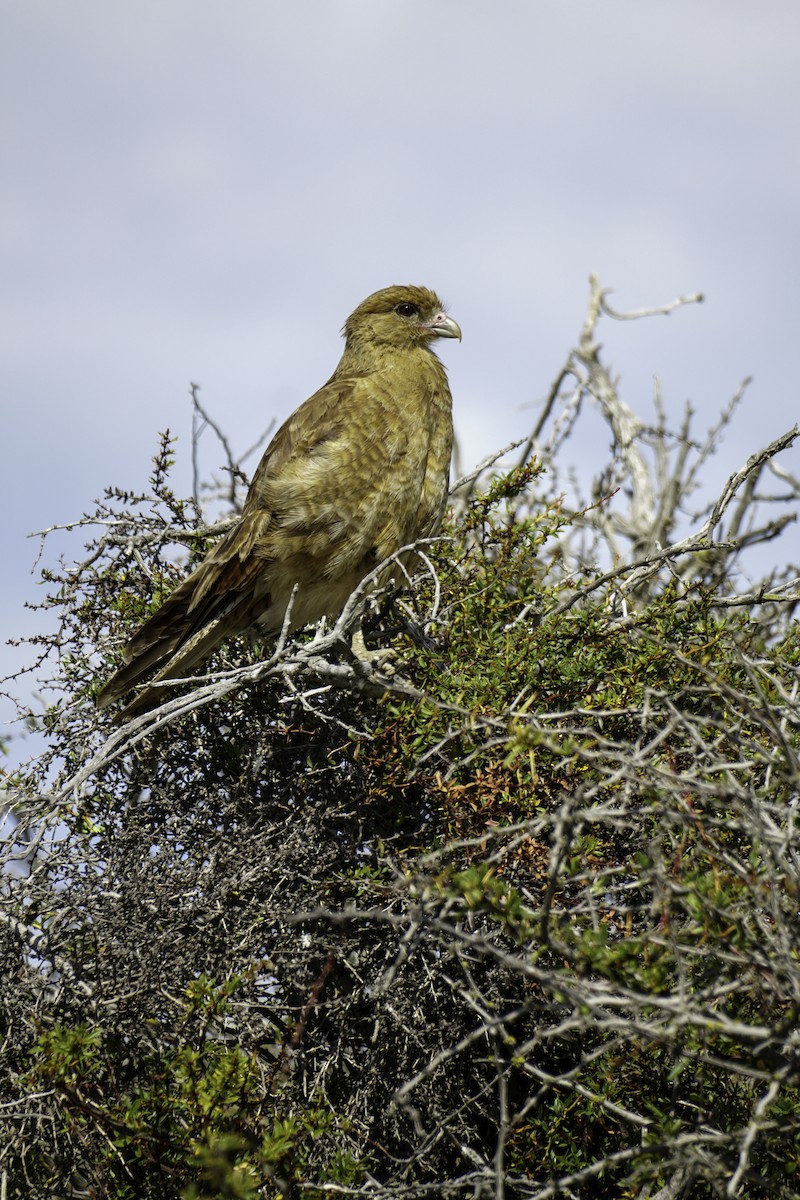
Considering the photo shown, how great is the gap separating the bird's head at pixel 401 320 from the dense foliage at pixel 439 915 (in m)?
1.65

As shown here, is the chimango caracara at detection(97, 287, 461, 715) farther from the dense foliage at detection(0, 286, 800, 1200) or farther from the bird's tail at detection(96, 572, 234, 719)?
the dense foliage at detection(0, 286, 800, 1200)

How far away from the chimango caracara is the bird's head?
53 centimetres

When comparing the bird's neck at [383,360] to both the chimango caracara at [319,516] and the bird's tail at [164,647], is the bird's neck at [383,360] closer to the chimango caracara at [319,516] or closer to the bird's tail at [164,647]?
the chimango caracara at [319,516]

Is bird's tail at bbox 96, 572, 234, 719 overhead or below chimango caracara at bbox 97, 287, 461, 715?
below

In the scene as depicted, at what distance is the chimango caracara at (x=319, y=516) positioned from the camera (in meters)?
4.23

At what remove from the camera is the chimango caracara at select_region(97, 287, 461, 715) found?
13.9 feet

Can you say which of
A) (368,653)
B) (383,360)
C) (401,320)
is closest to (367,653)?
(368,653)

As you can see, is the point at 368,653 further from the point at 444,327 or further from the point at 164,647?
the point at 444,327

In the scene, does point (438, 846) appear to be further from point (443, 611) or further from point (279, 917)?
point (443, 611)

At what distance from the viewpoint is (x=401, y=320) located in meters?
5.46

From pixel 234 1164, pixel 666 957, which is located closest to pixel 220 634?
pixel 234 1164

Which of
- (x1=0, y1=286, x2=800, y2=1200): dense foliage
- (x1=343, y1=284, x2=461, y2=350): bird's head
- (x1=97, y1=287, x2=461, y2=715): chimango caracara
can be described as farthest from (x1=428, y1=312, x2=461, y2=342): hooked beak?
(x1=0, y1=286, x2=800, y2=1200): dense foliage

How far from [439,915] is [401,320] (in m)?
3.71

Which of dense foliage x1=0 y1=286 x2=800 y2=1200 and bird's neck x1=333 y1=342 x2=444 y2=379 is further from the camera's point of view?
bird's neck x1=333 y1=342 x2=444 y2=379
